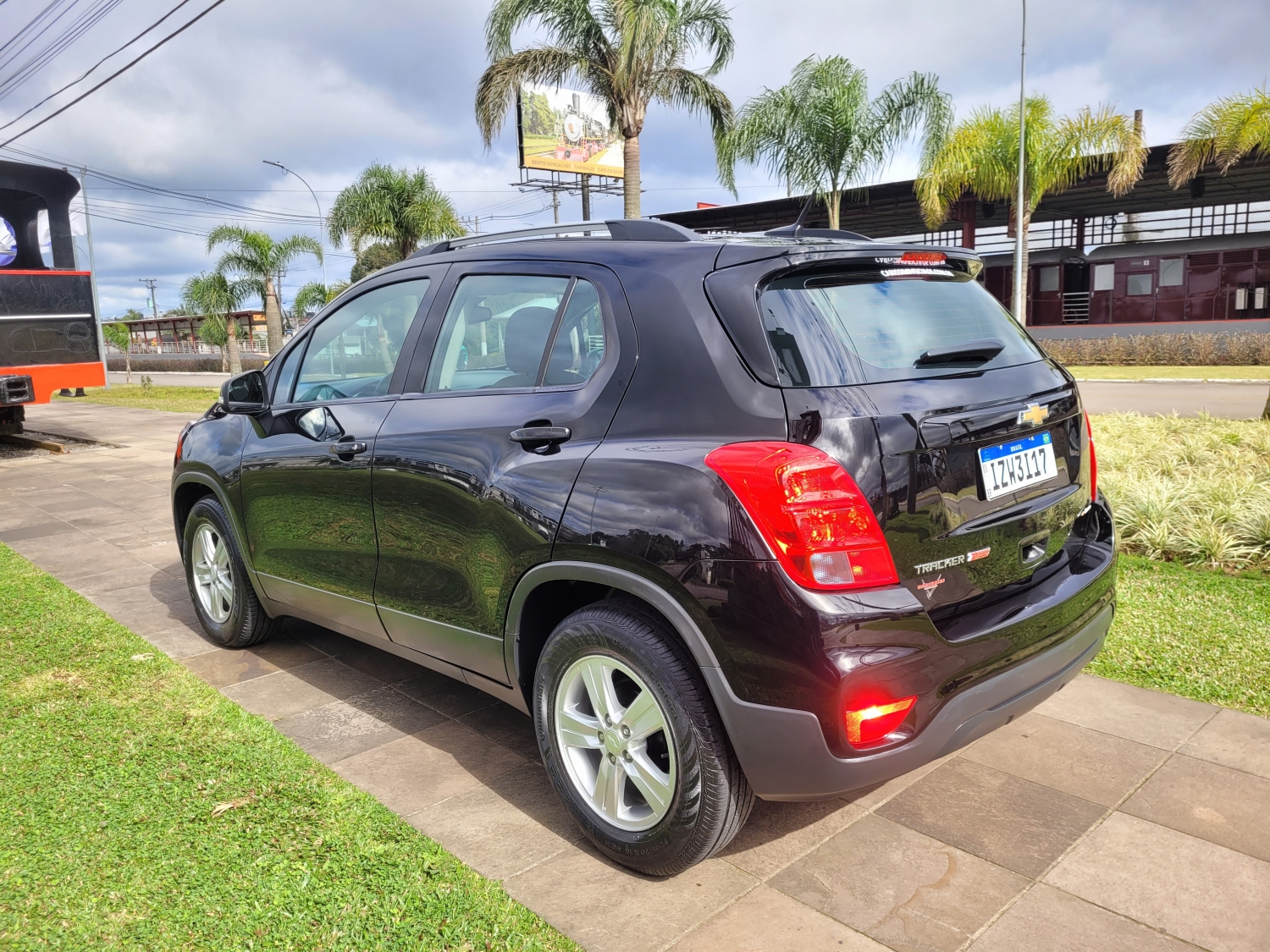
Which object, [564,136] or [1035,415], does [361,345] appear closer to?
[1035,415]

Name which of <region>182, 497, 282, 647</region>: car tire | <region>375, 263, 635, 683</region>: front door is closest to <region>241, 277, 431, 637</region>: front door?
<region>375, 263, 635, 683</region>: front door

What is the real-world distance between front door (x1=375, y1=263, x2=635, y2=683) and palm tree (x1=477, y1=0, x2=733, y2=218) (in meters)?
13.3

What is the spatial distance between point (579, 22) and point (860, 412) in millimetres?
15187

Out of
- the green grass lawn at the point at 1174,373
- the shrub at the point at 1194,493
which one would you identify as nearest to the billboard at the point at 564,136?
the green grass lawn at the point at 1174,373

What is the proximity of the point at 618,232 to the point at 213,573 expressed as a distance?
296 centimetres

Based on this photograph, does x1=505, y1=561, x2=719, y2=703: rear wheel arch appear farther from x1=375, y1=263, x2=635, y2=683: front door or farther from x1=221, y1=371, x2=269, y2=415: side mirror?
x1=221, y1=371, x2=269, y2=415: side mirror

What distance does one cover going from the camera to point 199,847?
109 inches

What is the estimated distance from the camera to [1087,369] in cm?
2591

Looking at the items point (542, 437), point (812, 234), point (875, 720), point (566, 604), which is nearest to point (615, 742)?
point (566, 604)

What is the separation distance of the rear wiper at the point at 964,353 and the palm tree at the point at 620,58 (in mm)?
13722

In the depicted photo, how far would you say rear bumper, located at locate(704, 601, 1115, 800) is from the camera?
7.27ft

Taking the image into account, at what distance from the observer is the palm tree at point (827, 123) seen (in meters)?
16.6

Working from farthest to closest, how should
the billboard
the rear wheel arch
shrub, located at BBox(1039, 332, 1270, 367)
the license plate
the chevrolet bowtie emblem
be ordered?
1. the billboard
2. shrub, located at BBox(1039, 332, 1270, 367)
3. the chevrolet bowtie emblem
4. the license plate
5. the rear wheel arch

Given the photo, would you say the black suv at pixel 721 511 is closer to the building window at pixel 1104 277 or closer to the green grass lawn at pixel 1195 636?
the green grass lawn at pixel 1195 636
